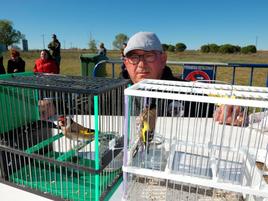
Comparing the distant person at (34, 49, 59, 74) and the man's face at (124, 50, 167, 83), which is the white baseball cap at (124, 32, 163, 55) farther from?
the distant person at (34, 49, 59, 74)

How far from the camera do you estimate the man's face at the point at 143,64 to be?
1.02 m

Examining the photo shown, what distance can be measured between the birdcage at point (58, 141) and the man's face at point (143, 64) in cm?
19

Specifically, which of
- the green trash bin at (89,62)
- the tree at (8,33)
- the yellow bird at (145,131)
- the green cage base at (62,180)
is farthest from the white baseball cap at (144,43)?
the tree at (8,33)

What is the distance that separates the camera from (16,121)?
0.92 m

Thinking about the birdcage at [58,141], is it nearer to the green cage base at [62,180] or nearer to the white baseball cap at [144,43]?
the green cage base at [62,180]

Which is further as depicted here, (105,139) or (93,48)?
(93,48)

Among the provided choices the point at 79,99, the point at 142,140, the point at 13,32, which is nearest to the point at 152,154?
the point at 142,140

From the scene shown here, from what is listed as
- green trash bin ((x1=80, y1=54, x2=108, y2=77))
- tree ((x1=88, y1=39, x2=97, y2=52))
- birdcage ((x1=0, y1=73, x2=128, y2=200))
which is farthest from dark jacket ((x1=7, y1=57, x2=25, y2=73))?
tree ((x1=88, y1=39, x2=97, y2=52))

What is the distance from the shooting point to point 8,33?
3578cm

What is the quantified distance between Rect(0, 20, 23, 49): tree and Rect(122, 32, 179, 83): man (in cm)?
3896

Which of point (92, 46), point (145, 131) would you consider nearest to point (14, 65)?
point (145, 131)

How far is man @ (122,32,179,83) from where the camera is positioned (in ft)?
3.23

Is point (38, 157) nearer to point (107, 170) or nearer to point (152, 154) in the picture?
point (107, 170)

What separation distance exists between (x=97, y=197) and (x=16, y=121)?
0.47 meters
